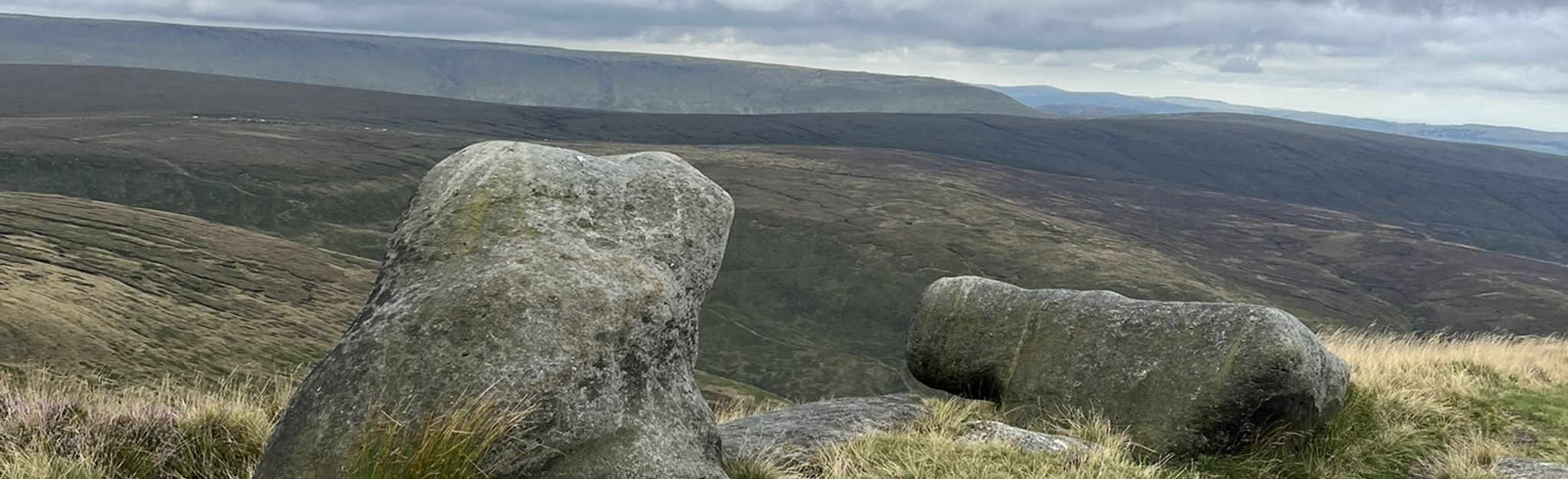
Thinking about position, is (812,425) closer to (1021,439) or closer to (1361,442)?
(1021,439)

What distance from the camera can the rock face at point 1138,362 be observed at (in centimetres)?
951

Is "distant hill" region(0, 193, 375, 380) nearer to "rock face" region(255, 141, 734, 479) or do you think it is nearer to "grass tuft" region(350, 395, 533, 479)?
"rock face" region(255, 141, 734, 479)

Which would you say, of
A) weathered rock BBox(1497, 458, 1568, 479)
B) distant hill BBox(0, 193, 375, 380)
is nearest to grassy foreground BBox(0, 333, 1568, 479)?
weathered rock BBox(1497, 458, 1568, 479)

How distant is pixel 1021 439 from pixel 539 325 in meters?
4.35

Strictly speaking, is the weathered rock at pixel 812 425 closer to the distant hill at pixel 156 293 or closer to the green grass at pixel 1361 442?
the green grass at pixel 1361 442

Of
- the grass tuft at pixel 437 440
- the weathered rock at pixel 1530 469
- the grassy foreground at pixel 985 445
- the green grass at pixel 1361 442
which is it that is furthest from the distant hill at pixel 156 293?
the weathered rock at pixel 1530 469

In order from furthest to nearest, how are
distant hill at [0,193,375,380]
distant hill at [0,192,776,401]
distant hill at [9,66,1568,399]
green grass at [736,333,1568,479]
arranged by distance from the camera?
distant hill at [9,66,1568,399] < distant hill at [0,193,375,380] < distant hill at [0,192,776,401] < green grass at [736,333,1568,479]

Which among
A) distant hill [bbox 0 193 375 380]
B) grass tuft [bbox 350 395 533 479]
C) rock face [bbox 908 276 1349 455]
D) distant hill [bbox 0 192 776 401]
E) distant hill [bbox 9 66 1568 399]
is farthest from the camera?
distant hill [bbox 9 66 1568 399]

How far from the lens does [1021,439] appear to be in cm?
842

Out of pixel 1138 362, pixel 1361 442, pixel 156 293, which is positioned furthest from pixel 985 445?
pixel 156 293

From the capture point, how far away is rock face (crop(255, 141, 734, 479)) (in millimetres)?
5953

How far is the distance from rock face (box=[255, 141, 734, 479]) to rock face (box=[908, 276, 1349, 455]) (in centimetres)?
462

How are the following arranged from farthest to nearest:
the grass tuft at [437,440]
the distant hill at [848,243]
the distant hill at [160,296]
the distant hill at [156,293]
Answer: the distant hill at [848,243]
the distant hill at [156,293]
the distant hill at [160,296]
the grass tuft at [437,440]

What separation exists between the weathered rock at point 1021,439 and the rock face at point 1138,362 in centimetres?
158
